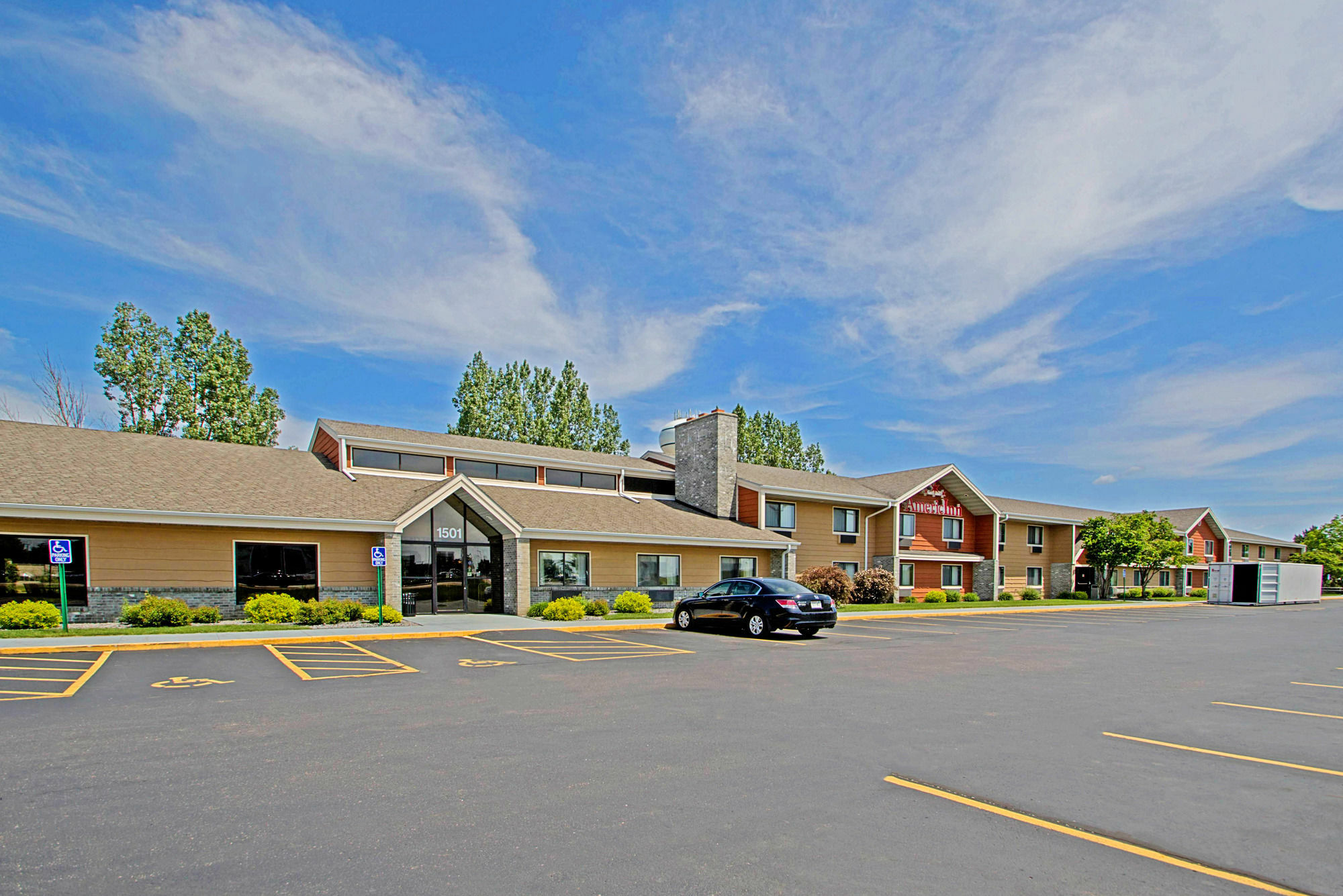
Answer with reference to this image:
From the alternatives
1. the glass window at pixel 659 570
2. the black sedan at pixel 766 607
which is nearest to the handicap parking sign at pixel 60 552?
the black sedan at pixel 766 607

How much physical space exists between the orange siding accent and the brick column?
1081 centimetres

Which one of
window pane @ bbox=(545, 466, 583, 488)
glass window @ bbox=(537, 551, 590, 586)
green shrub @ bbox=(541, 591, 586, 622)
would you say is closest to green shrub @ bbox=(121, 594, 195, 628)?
green shrub @ bbox=(541, 591, 586, 622)

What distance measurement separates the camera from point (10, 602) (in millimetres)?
16797

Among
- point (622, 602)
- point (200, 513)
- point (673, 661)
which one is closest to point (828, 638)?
point (673, 661)

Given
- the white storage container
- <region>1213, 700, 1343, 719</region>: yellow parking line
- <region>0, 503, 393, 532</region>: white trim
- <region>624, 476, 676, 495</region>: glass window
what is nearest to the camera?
<region>1213, 700, 1343, 719</region>: yellow parking line

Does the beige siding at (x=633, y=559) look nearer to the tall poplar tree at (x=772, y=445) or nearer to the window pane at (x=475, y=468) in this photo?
the window pane at (x=475, y=468)

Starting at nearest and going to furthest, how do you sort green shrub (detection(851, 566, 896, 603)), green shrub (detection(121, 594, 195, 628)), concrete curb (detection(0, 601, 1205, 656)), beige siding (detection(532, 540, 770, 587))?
1. concrete curb (detection(0, 601, 1205, 656))
2. green shrub (detection(121, 594, 195, 628))
3. beige siding (detection(532, 540, 770, 587))
4. green shrub (detection(851, 566, 896, 603))

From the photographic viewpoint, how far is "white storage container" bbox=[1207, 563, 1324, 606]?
43.5m

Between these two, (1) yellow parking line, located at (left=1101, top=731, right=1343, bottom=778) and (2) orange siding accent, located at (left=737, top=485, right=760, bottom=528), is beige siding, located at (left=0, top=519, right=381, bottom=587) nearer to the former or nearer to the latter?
(2) orange siding accent, located at (left=737, top=485, right=760, bottom=528)

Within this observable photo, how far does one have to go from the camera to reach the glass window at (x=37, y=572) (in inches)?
675

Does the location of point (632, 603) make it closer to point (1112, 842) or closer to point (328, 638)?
point (328, 638)

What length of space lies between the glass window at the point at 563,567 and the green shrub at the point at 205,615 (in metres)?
8.95

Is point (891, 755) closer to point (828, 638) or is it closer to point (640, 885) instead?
point (640, 885)

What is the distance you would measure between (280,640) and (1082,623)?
24.6 m
